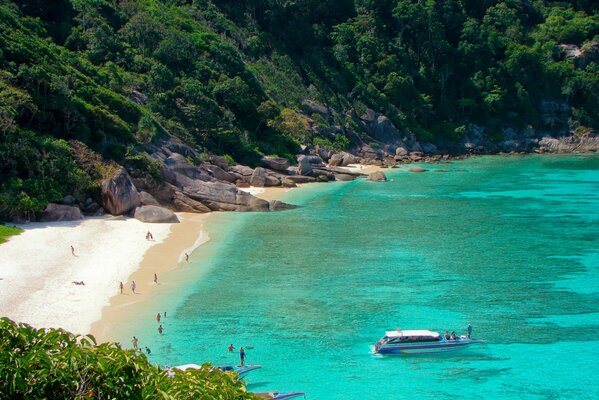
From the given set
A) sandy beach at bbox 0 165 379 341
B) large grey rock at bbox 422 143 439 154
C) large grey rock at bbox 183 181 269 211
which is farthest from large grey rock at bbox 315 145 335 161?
sandy beach at bbox 0 165 379 341

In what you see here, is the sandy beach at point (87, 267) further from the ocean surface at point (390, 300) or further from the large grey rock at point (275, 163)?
the large grey rock at point (275, 163)

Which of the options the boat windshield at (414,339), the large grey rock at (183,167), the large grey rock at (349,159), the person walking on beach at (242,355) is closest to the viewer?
the person walking on beach at (242,355)

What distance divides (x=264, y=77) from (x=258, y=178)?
30.8 metres

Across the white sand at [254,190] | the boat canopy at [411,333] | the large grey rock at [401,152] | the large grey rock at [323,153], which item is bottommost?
the boat canopy at [411,333]

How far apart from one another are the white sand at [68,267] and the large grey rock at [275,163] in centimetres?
2541

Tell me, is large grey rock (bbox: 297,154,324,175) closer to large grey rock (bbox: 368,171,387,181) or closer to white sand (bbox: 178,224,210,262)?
large grey rock (bbox: 368,171,387,181)

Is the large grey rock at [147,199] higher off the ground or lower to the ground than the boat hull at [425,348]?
higher

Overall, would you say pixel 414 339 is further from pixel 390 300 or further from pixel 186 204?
pixel 186 204

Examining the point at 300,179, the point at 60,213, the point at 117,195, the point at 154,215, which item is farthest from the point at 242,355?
the point at 300,179

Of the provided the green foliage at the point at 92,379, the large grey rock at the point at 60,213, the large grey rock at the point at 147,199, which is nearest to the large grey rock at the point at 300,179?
the large grey rock at the point at 147,199

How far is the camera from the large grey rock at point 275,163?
7050cm

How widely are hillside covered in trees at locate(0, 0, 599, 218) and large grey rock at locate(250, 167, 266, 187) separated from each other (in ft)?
19.0

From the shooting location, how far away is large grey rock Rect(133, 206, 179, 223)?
46938mm

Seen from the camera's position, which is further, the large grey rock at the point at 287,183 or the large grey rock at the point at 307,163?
the large grey rock at the point at 307,163
